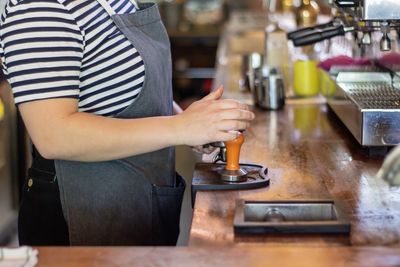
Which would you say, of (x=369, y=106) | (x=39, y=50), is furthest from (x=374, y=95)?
(x=39, y=50)

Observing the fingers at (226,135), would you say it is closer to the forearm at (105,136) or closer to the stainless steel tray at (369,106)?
the forearm at (105,136)

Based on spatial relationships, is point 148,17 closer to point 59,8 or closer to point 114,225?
point 59,8

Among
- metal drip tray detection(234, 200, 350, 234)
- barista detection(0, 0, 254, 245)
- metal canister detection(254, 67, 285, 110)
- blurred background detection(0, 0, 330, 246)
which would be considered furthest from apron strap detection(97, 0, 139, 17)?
blurred background detection(0, 0, 330, 246)

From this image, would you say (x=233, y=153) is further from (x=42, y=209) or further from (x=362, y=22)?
(x=362, y=22)

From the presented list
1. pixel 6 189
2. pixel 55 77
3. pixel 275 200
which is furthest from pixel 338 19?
pixel 6 189

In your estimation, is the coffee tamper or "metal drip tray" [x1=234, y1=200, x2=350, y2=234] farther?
the coffee tamper

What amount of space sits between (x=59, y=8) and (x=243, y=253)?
654mm

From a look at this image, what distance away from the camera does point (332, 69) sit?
120 inches

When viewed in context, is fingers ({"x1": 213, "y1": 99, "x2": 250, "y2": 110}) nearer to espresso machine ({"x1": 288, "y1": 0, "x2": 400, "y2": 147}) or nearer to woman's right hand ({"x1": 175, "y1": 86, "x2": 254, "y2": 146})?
woman's right hand ({"x1": 175, "y1": 86, "x2": 254, "y2": 146})

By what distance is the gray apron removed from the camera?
74.6 inches

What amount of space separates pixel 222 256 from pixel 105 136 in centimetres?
39

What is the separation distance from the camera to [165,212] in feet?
6.64

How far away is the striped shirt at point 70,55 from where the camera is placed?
1.64 metres

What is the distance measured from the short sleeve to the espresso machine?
87 cm
